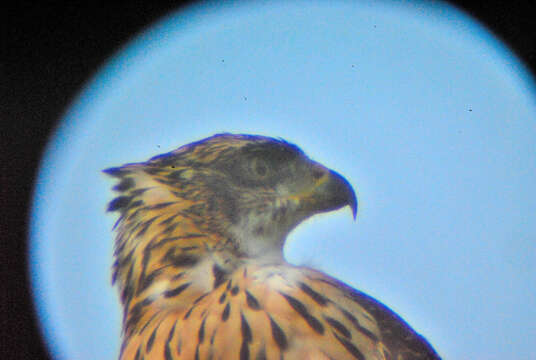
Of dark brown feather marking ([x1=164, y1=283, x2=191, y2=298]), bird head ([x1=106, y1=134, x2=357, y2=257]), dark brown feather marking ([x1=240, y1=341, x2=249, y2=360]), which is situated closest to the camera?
dark brown feather marking ([x1=240, y1=341, x2=249, y2=360])

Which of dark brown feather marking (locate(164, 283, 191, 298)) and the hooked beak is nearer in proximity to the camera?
dark brown feather marking (locate(164, 283, 191, 298))

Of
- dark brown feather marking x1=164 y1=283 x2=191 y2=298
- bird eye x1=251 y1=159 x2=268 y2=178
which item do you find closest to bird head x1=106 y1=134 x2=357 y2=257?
bird eye x1=251 y1=159 x2=268 y2=178

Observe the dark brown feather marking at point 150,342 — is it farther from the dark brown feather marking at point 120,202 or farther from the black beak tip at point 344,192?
the black beak tip at point 344,192

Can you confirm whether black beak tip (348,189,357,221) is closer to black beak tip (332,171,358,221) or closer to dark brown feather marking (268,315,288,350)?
black beak tip (332,171,358,221)

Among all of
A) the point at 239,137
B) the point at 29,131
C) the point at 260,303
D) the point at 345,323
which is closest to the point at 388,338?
the point at 345,323

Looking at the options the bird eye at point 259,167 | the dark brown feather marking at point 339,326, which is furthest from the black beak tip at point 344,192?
the dark brown feather marking at point 339,326

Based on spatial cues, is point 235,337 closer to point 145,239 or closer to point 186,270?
point 186,270

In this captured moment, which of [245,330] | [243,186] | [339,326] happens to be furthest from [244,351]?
[243,186]
